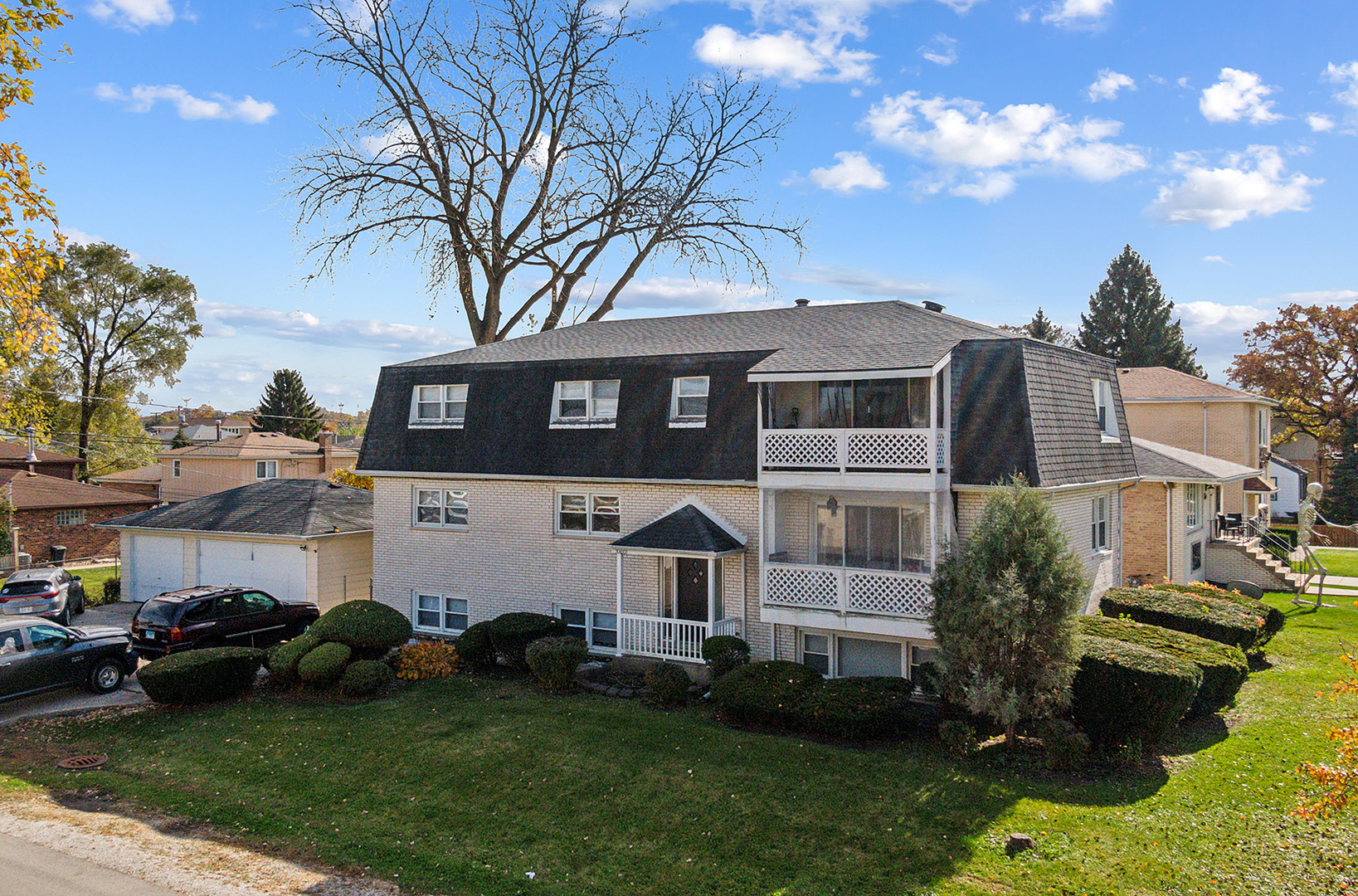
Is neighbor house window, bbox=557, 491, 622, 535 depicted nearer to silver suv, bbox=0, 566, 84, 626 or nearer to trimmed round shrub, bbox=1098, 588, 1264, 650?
trimmed round shrub, bbox=1098, 588, 1264, 650

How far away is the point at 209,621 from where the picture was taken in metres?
18.6

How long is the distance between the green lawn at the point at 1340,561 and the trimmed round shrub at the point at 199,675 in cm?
3423

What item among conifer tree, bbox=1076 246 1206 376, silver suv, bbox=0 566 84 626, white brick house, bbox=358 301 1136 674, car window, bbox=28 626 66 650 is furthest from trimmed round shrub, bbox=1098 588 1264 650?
conifer tree, bbox=1076 246 1206 376

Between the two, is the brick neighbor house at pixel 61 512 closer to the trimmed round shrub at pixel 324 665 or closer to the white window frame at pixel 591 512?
the trimmed round shrub at pixel 324 665

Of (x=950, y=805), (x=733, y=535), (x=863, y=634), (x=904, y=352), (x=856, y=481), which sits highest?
(x=904, y=352)

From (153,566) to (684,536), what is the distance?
19502 millimetres

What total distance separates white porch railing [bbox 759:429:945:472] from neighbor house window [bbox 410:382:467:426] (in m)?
8.97

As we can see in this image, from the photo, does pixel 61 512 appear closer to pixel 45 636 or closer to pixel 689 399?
pixel 45 636

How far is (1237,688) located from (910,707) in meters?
5.77

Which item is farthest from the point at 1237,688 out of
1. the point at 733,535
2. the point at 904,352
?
the point at 733,535

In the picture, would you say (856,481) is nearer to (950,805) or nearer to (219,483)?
(950,805)

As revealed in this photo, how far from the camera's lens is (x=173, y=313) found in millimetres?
47781

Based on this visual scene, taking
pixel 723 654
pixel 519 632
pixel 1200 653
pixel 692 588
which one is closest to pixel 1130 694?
pixel 1200 653

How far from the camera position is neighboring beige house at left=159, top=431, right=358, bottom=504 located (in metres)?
47.5
